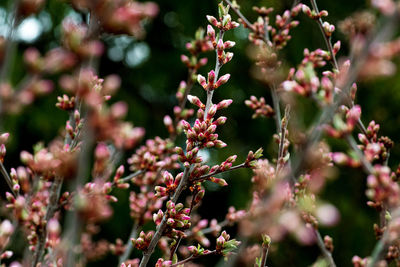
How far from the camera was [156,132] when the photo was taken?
587 cm

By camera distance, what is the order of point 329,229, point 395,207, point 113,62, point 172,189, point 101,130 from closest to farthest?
point 101,130
point 395,207
point 172,189
point 329,229
point 113,62

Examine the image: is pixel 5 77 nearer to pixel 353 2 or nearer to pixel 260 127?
pixel 260 127

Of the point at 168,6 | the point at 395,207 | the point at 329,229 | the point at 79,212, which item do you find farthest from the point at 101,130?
the point at 168,6

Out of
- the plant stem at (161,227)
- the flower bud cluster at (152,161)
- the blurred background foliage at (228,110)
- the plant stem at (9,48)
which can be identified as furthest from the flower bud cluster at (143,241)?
the blurred background foliage at (228,110)

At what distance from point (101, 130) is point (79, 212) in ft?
0.46

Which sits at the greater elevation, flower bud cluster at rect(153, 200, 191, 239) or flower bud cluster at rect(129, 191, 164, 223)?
flower bud cluster at rect(153, 200, 191, 239)

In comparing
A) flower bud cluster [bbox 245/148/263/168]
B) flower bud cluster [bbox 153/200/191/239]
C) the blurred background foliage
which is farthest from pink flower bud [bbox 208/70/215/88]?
the blurred background foliage

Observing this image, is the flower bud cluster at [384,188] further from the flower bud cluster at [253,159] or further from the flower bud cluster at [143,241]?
the flower bud cluster at [143,241]

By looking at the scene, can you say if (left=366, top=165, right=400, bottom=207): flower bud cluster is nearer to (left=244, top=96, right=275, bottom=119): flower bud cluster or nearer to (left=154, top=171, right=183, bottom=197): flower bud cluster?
(left=154, top=171, right=183, bottom=197): flower bud cluster

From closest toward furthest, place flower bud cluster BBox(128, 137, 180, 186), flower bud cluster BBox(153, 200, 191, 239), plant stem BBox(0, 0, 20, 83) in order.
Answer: plant stem BBox(0, 0, 20, 83), flower bud cluster BBox(153, 200, 191, 239), flower bud cluster BBox(128, 137, 180, 186)

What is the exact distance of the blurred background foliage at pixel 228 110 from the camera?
504 centimetres

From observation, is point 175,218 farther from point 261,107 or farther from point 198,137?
point 261,107

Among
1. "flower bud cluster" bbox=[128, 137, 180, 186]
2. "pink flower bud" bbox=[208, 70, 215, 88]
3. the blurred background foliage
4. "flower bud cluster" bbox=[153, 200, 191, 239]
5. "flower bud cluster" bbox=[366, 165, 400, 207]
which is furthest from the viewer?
the blurred background foliage

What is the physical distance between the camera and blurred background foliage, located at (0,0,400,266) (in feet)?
16.5
